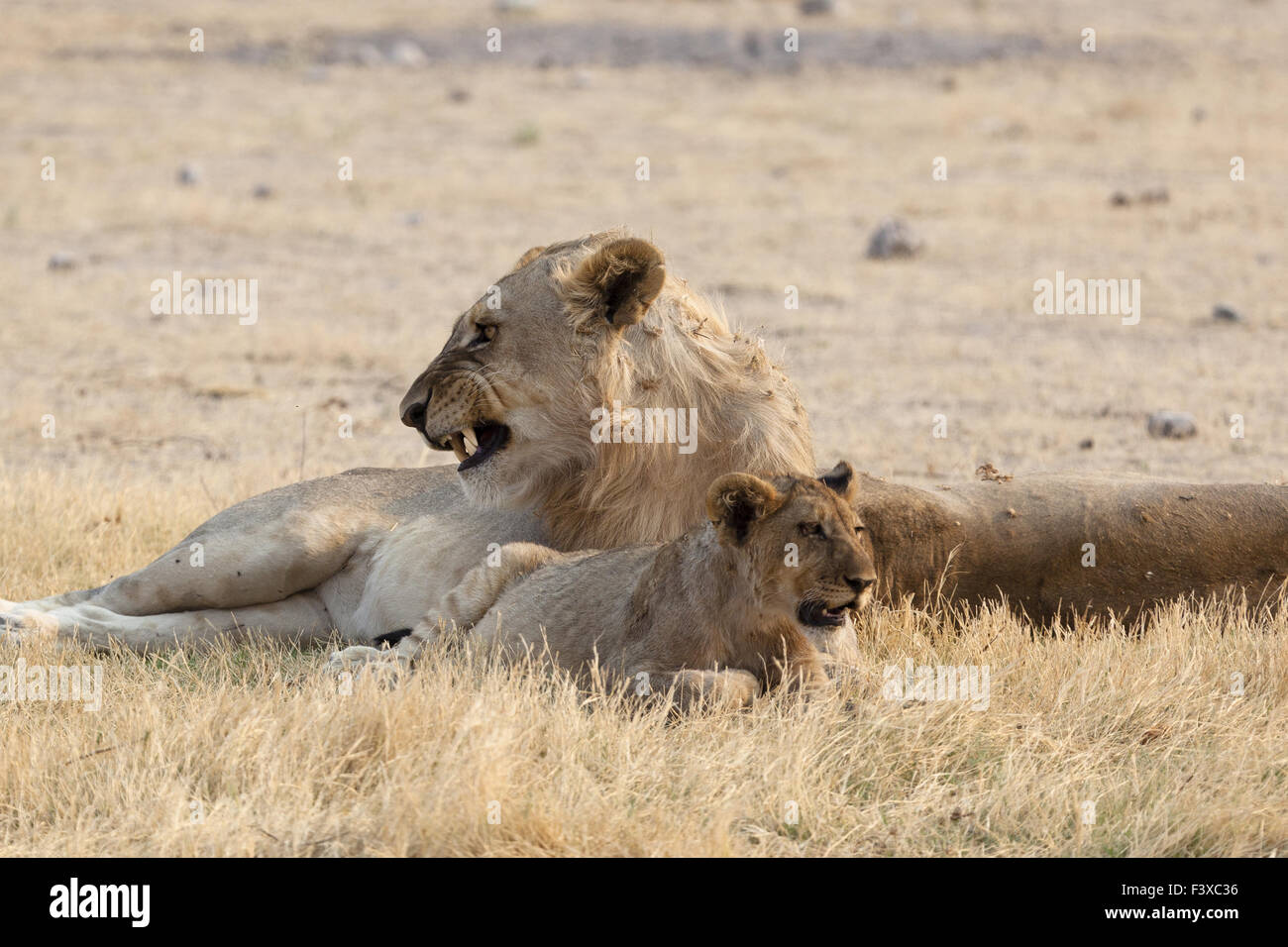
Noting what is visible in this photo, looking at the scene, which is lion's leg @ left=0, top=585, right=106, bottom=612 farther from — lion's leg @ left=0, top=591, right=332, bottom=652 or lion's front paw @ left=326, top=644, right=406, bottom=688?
lion's front paw @ left=326, top=644, right=406, bottom=688

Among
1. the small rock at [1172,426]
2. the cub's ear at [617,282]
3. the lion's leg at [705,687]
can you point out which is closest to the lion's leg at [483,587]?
the cub's ear at [617,282]

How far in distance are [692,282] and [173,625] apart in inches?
419

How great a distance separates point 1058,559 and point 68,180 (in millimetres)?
18913

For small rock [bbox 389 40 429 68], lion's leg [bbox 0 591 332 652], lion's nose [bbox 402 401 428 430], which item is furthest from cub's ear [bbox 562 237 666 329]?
small rock [bbox 389 40 429 68]

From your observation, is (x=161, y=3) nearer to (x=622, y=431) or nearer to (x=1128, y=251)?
(x=1128, y=251)

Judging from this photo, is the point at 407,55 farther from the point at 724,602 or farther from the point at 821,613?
the point at 821,613

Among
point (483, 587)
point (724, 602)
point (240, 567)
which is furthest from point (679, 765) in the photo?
point (240, 567)

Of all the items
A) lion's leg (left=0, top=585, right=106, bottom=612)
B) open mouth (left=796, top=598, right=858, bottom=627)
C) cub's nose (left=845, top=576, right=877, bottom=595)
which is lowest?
lion's leg (left=0, top=585, right=106, bottom=612)

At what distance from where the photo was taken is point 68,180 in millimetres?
21844

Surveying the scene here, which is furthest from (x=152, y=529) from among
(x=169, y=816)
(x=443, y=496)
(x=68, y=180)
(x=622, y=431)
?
(x=68, y=180)

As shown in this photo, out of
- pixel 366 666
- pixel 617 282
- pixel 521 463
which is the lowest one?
pixel 366 666

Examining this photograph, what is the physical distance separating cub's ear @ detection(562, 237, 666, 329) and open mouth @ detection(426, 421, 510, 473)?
520 mm

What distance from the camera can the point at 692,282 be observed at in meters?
16.4

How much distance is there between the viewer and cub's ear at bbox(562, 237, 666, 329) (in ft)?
17.9
